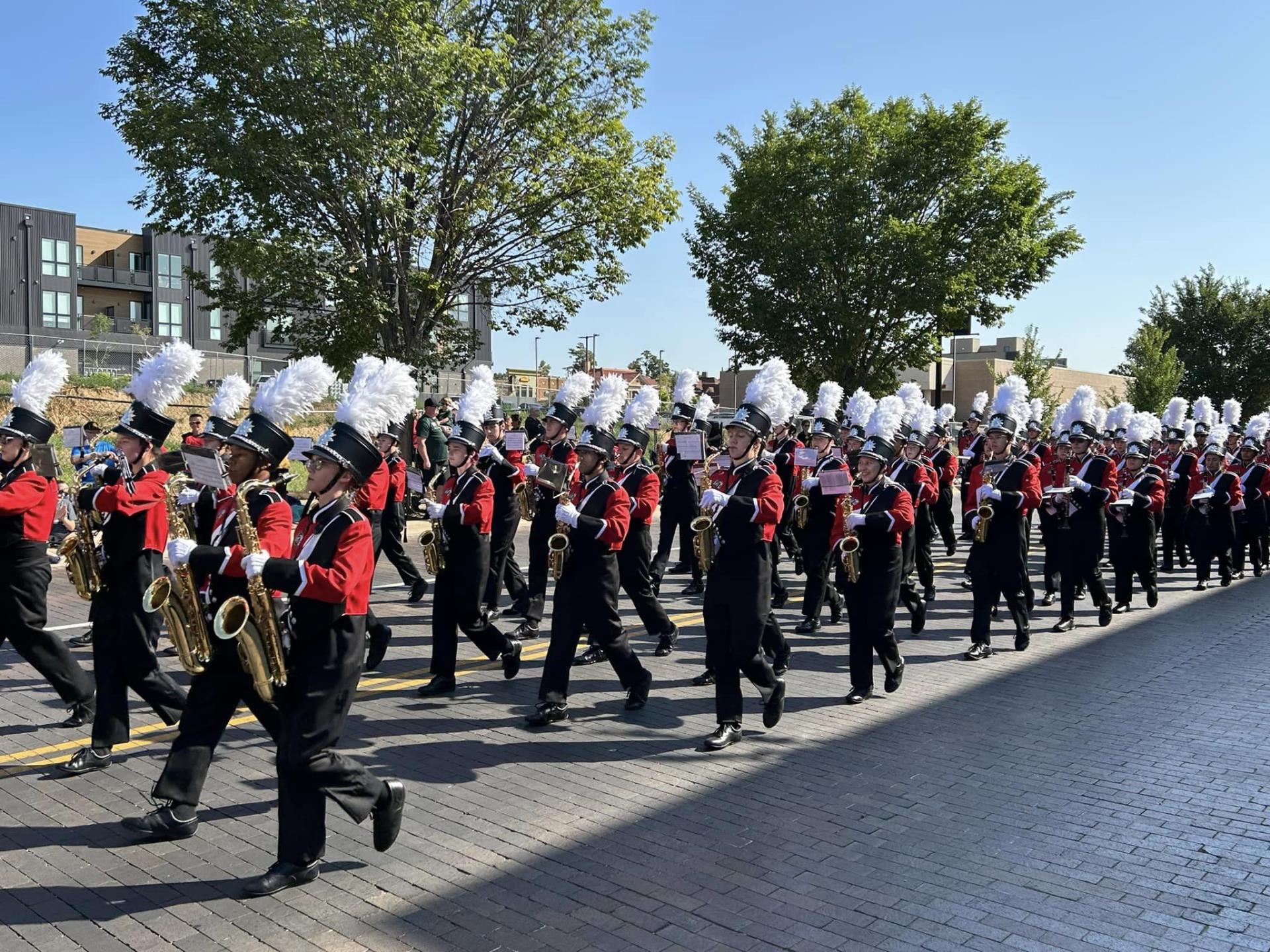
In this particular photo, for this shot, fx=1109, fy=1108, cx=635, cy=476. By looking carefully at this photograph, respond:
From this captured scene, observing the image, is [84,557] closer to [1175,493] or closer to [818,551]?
[818,551]

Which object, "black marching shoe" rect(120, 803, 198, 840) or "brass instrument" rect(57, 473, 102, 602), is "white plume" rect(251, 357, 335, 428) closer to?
"brass instrument" rect(57, 473, 102, 602)

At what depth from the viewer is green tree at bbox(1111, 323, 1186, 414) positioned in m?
42.2

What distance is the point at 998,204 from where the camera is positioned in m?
29.8

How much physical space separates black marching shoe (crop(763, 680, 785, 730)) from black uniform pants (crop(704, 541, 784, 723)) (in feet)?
0.15

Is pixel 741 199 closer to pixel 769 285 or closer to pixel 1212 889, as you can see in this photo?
pixel 769 285

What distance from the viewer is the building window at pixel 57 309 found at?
192 feet

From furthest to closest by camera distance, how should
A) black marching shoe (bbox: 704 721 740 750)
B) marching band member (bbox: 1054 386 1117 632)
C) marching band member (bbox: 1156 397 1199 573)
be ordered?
marching band member (bbox: 1156 397 1199 573) → marching band member (bbox: 1054 386 1117 632) → black marching shoe (bbox: 704 721 740 750)

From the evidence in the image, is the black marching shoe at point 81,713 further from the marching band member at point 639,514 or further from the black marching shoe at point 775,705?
the black marching shoe at point 775,705

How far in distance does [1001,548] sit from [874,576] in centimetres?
251

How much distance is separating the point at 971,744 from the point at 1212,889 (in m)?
2.38

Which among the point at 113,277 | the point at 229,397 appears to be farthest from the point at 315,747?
the point at 113,277

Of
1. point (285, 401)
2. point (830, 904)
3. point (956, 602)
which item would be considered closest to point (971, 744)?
point (830, 904)

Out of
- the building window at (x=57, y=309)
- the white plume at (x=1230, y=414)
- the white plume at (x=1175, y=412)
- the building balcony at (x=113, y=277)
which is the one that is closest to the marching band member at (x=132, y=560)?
the white plume at (x=1175, y=412)

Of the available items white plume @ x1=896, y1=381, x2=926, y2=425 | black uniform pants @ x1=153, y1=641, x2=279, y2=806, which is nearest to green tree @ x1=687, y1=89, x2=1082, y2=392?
white plume @ x1=896, y1=381, x2=926, y2=425
